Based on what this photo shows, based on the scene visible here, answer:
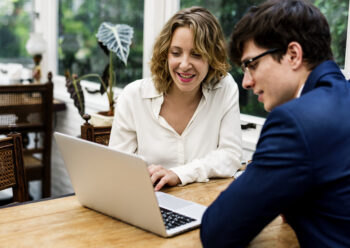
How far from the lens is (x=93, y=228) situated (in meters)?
1.22

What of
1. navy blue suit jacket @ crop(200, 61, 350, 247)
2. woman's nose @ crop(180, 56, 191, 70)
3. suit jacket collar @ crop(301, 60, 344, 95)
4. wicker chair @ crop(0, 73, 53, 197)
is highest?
suit jacket collar @ crop(301, 60, 344, 95)

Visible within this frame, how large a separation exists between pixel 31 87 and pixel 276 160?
99.6 inches

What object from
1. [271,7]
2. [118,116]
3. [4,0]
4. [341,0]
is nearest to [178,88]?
[118,116]

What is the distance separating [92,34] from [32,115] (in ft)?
3.09

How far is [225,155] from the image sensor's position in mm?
1798

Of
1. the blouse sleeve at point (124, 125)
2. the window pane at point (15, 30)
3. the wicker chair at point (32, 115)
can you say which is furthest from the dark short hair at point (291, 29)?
the window pane at point (15, 30)

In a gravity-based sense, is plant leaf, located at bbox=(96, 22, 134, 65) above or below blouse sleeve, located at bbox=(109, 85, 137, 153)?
above

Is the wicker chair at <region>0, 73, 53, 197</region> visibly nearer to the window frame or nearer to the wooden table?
the window frame

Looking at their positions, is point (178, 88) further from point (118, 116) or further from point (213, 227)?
point (213, 227)

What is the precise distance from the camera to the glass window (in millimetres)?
2018

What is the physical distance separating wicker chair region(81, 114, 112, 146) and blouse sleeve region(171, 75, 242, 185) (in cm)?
48

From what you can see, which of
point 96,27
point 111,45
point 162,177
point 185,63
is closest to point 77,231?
point 162,177

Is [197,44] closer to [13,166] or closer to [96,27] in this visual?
[13,166]

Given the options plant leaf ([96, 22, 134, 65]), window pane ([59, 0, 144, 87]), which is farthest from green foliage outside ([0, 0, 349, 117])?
plant leaf ([96, 22, 134, 65])
